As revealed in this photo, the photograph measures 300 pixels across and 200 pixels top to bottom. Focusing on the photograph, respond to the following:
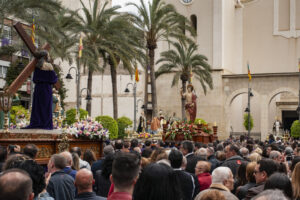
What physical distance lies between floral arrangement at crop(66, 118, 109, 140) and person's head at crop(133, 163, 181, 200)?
8.69 m

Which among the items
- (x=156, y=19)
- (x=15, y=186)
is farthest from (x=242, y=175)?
(x=156, y=19)

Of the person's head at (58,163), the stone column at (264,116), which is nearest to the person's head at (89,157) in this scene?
the person's head at (58,163)

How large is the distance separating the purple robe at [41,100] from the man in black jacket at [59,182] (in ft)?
22.6

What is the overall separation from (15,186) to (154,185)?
1550 millimetres

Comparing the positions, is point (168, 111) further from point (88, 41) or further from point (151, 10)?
point (88, 41)

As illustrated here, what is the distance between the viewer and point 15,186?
9.95 ft

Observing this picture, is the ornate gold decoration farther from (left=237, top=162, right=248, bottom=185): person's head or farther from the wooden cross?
(left=237, top=162, right=248, bottom=185): person's head

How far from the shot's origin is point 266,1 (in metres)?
55.2

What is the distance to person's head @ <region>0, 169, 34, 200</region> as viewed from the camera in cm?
299

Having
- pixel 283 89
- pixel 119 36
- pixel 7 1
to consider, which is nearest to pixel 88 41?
pixel 119 36

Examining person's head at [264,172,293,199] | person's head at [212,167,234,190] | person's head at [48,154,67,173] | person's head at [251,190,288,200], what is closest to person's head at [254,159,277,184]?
person's head at [212,167,234,190]

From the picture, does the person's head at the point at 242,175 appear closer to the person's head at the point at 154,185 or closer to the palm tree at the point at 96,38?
the person's head at the point at 154,185

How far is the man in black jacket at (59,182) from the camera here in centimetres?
589

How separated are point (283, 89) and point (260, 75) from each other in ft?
8.88
